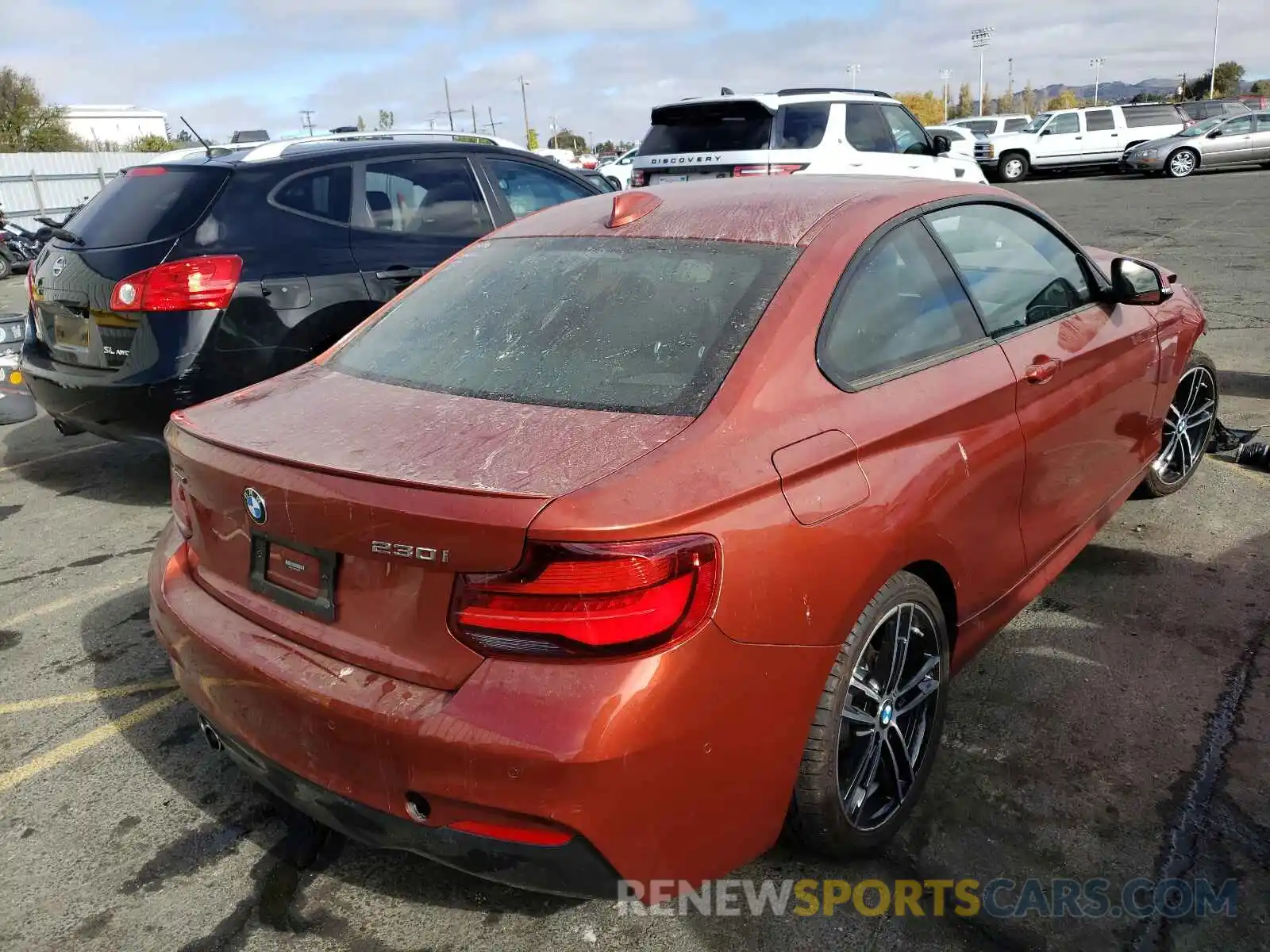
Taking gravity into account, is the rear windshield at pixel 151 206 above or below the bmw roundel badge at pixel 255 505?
above

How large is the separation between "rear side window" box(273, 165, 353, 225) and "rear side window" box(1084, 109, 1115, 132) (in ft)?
89.4

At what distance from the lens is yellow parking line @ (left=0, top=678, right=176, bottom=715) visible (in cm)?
337

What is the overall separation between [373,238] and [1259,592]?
4419 mm

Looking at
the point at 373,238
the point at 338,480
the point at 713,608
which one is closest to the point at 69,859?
the point at 338,480

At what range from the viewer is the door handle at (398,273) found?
17.4 feet

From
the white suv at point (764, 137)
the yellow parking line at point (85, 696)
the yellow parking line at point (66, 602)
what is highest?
the white suv at point (764, 137)

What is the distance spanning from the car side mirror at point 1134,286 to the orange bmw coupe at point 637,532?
0.55 metres

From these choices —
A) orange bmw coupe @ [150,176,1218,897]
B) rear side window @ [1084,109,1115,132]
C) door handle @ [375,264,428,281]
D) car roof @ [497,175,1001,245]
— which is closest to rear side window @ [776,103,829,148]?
door handle @ [375,264,428,281]

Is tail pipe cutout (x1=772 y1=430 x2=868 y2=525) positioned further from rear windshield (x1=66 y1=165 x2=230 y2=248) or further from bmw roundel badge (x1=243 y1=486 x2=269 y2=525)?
rear windshield (x1=66 y1=165 x2=230 y2=248)

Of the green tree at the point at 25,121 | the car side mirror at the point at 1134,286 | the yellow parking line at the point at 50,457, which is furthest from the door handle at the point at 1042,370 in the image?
the green tree at the point at 25,121

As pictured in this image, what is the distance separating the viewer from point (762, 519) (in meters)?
2.01

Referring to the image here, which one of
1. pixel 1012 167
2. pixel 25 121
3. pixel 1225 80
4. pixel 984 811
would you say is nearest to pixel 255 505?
pixel 984 811

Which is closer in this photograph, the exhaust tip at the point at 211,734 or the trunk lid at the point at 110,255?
the exhaust tip at the point at 211,734

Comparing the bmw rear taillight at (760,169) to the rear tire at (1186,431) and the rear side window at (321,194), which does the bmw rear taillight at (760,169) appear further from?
the rear tire at (1186,431)
